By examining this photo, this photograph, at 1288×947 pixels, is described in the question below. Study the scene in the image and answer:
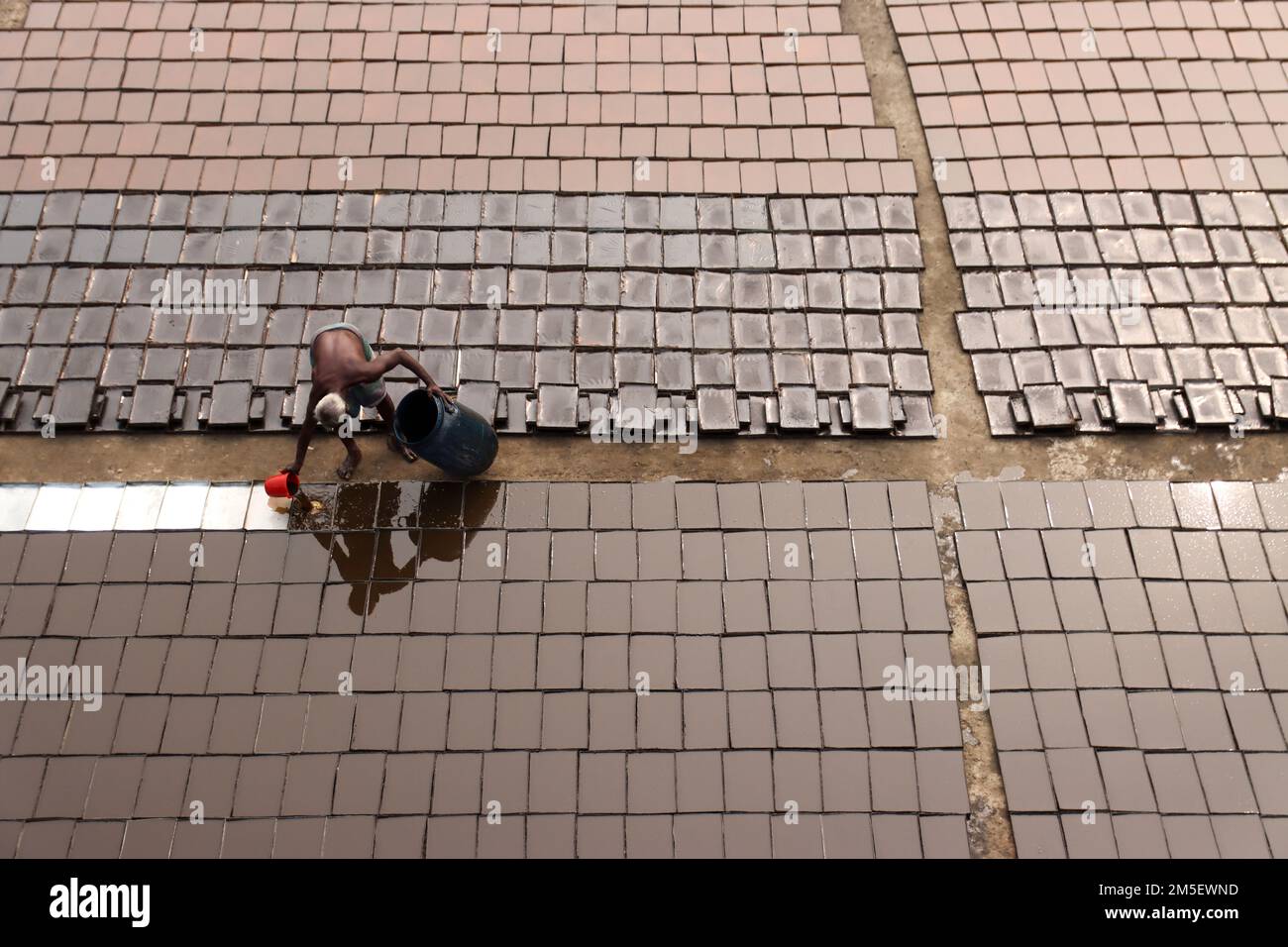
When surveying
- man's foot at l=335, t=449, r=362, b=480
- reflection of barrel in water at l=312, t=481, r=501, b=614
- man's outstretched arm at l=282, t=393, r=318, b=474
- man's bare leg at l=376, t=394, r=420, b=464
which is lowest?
reflection of barrel in water at l=312, t=481, r=501, b=614

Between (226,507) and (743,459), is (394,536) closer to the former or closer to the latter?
(226,507)

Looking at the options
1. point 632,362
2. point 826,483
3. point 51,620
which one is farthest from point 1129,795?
point 51,620

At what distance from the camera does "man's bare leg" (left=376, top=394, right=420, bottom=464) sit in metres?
5.42

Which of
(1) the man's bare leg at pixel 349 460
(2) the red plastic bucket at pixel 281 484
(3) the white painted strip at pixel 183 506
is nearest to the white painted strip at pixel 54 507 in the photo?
(3) the white painted strip at pixel 183 506

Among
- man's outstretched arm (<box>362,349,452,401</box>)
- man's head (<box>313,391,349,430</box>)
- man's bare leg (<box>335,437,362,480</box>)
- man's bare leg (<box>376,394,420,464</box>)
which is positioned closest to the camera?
man's head (<box>313,391,349,430</box>)

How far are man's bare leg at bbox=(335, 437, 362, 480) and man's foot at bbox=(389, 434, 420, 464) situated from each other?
0.21 m

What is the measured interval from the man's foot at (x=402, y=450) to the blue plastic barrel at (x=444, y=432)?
109 millimetres

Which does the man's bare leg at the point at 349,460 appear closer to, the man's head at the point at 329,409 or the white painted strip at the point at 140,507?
the man's head at the point at 329,409

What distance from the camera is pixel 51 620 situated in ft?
17.1

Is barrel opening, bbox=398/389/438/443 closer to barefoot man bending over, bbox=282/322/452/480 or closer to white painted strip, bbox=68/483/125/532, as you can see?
barefoot man bending over, bbox=282/322/452/480

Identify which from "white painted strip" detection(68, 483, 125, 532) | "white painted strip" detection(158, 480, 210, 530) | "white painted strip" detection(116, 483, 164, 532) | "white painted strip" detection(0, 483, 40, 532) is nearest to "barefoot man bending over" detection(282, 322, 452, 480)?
"white painted strip" detection(158, 480, 210, 530)

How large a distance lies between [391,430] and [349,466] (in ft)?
1.15

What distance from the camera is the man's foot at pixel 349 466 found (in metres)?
5.58

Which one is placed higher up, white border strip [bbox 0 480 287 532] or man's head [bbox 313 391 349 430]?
man's head [bbox 313 391 349 430]
